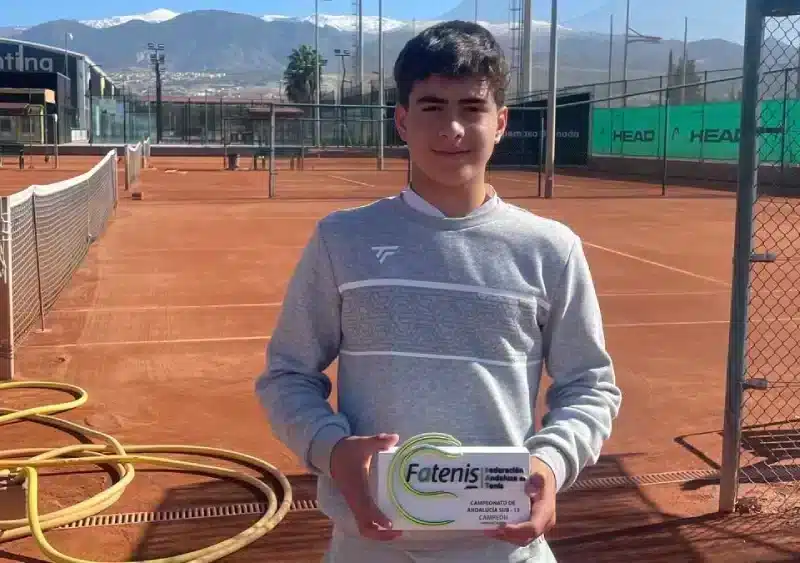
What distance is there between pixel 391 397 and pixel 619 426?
3.98m

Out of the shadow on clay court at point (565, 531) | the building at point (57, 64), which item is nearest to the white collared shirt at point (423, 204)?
the shadow on clay court at point (565, 531)

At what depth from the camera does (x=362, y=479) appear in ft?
5.79

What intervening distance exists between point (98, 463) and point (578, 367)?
3540 millimetres

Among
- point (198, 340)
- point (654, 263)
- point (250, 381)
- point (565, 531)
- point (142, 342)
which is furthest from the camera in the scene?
point (654, 263)

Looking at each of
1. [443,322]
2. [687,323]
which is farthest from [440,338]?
[687,323]

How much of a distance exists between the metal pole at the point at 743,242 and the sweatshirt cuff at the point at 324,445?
9.10ft

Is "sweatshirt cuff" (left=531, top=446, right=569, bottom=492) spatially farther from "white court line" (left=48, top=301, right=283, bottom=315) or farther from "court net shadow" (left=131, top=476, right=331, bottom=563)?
"white court line" (left=48, top=301, right=283, bottom=315)

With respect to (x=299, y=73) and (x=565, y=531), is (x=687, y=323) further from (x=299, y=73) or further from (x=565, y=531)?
(x=299, y=73)

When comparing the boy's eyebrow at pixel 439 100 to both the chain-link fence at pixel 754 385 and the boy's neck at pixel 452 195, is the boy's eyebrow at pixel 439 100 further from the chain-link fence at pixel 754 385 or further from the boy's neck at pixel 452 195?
the chain-link fence at pixel 754 385

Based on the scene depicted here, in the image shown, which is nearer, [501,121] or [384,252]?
[384,252]

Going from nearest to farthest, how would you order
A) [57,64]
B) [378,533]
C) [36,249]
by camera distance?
[378,533]
[36,249]
[57,64]

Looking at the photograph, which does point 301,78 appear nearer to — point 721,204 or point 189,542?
point 721,204

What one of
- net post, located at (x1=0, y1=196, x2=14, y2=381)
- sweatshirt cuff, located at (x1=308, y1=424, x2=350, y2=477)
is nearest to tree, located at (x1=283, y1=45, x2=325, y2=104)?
→ net post, located at (x1=0, y1=196, x2=14, y2=381)

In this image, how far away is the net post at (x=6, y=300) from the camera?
643 cm
